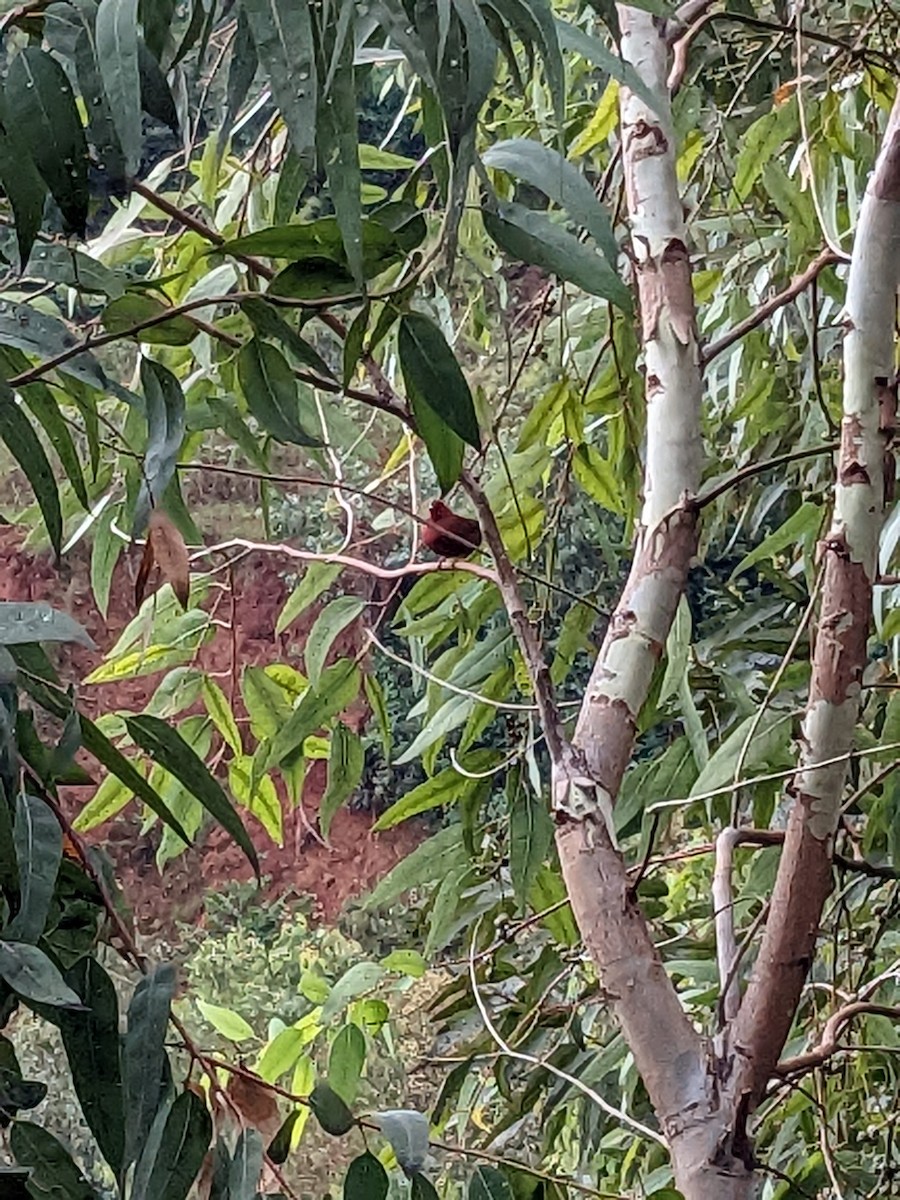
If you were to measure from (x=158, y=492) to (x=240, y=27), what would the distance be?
0.12 meters

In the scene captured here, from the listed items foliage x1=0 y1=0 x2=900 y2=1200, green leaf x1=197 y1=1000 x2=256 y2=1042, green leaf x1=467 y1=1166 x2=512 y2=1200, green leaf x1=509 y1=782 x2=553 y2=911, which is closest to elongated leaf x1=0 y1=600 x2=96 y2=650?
foliage x1=0 y1=0 x2=900 y2=1200

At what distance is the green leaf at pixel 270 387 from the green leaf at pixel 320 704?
0.91ft

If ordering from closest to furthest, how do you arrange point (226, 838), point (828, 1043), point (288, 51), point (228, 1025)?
point (288, 51)
point (828, 1043)
point (228, 1025)
point (226, 838)

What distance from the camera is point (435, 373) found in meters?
0.41

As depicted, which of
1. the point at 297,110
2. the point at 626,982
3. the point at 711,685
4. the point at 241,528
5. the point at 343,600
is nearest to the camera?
the point at 297,110

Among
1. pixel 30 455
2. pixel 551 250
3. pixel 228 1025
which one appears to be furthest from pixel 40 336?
pixel 228 1025

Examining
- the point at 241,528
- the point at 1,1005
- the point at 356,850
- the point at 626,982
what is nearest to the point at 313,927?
the point at 356,850

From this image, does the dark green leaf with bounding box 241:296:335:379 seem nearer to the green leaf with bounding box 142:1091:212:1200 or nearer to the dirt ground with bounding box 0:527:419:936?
the green leaf with bounding box 142:1091:212:1200

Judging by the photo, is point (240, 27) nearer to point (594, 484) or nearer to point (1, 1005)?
point (1, 1005)

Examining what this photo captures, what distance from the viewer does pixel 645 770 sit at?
79cm

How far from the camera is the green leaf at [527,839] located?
669mm

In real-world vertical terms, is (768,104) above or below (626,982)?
above

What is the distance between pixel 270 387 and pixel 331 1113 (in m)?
0.21

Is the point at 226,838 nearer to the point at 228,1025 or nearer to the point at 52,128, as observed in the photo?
the point at 228,1025
